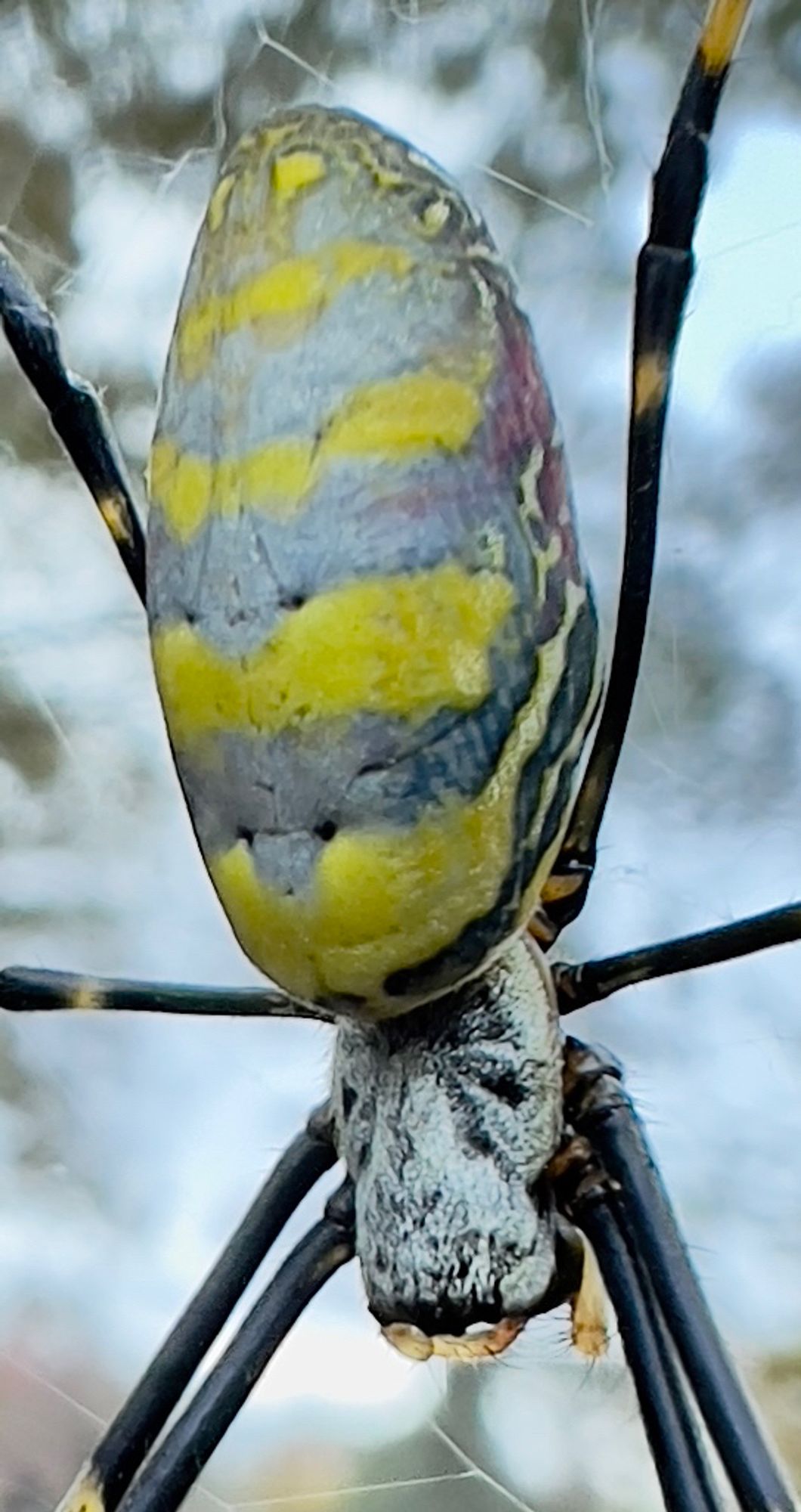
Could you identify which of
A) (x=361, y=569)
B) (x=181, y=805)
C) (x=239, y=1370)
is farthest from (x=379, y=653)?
(x=181, y=805)

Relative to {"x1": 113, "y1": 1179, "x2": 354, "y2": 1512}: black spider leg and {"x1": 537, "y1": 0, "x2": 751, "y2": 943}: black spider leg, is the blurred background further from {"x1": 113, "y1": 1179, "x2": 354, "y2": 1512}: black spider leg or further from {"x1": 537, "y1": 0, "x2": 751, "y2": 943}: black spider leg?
{"x1": 537, "y1": 0, "x2": 751, "y2": 943}: black spider leg

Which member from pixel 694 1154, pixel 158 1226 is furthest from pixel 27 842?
pixel 694 1154

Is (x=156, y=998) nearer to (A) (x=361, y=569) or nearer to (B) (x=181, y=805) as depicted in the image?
(A) (x=361, y=569)

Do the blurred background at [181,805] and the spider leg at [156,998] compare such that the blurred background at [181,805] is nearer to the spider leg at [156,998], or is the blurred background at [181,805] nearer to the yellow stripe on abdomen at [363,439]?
the spider leg at [156,998]

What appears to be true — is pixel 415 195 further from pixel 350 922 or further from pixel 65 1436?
pixel 65 1436

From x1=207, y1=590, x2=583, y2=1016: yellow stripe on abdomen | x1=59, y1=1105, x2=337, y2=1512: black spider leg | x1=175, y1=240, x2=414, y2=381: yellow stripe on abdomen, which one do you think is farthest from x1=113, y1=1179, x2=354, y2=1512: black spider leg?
x1=175, y1=240, x2=414, y2=381: yellow stripe on abdomen

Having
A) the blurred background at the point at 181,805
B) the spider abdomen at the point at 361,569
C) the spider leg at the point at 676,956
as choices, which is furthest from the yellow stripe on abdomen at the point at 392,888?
the blurred background at the point at 181,805
